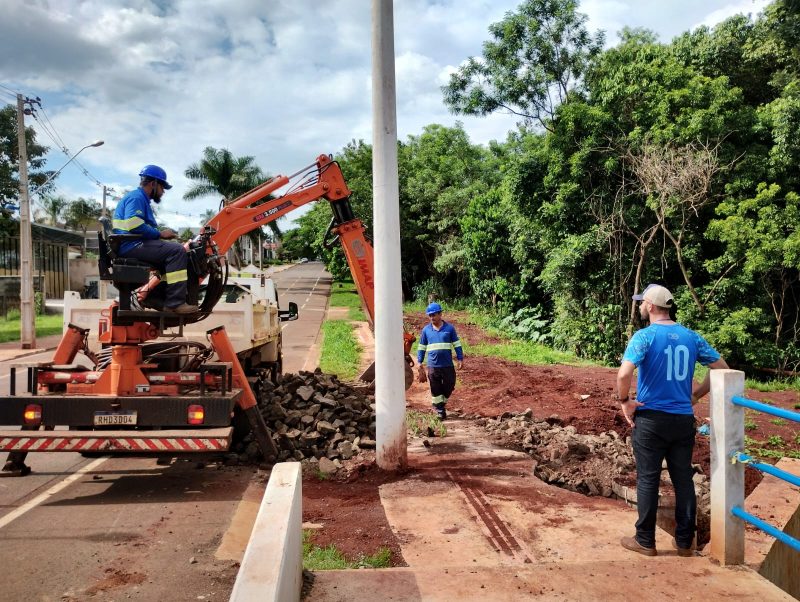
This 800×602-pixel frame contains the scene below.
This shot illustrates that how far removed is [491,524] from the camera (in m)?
5.01

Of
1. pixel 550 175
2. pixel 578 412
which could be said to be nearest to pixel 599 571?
pixel 578 412

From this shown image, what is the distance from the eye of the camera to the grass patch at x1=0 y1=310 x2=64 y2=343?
961 inches

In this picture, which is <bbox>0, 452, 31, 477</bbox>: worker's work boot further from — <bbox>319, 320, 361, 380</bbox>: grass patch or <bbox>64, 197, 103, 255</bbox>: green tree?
<bbox>64, 197, 103, 255</bbox>: green tree

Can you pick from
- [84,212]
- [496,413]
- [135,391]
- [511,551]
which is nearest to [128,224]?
[135,391]

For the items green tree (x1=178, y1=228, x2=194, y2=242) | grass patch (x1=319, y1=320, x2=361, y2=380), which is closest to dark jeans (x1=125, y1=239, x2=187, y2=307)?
green tree (x1=178, y1=228, x2=194, y2=242)

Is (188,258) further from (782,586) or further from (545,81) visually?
(545,81)

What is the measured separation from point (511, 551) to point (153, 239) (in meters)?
4.36

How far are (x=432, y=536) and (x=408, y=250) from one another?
33.7 meters

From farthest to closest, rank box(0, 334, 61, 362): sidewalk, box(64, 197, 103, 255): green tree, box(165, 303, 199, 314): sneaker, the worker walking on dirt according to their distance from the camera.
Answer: box(64, 197, 103, 255): green tree
box(0, 334, 61, 362): sidewalk
the worker walking on dirt
box(165, 303, 199, 314): sneaker

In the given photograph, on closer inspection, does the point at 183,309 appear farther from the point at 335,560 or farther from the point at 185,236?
the point at 185,236

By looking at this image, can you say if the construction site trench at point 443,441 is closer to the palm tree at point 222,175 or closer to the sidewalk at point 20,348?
the sidewalk at point 20,348

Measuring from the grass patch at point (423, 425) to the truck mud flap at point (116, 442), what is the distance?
3.05m

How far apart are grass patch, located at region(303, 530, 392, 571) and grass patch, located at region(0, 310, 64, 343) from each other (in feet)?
67.2

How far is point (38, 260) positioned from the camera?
38.2m
